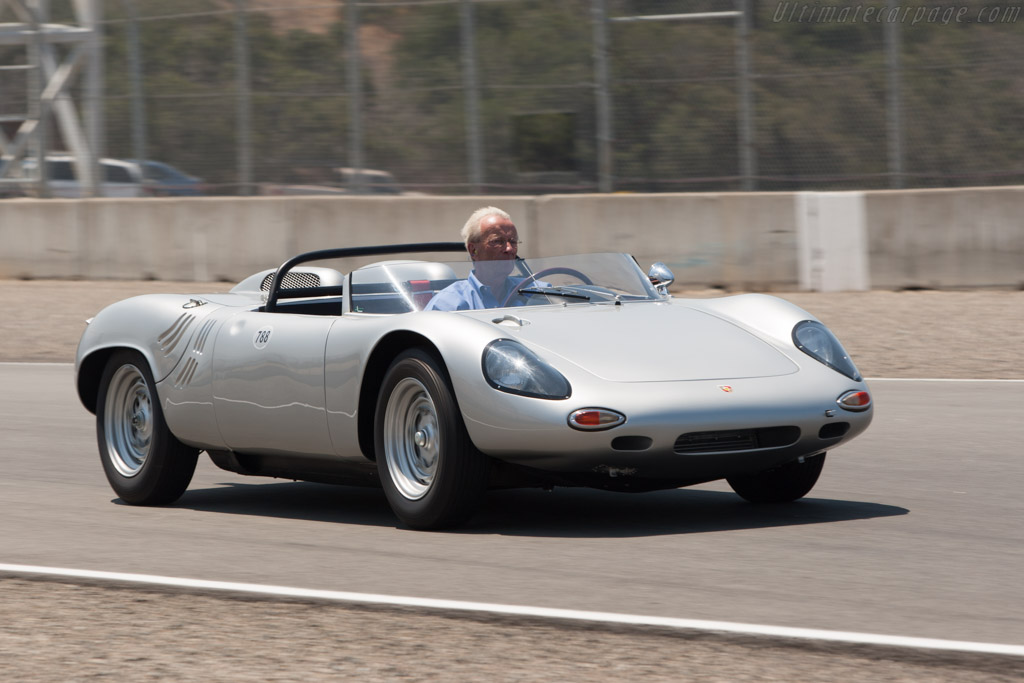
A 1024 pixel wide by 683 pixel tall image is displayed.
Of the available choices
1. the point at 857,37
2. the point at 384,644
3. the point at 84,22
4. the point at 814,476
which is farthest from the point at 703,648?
the point at 84,22

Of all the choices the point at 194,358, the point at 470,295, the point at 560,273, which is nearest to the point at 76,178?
the point at 194,358

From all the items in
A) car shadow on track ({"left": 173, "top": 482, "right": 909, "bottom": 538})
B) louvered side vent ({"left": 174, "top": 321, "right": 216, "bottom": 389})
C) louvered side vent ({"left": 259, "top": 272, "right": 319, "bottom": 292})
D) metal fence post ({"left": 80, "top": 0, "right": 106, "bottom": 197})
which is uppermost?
metal fence post ({"left": 80, "top": 0, "right": 106, "bottom": 197})

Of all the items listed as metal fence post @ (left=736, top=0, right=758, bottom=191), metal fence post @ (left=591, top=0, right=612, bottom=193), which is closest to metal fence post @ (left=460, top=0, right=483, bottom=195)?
metal fence post @ (left=591, top=0, right=612, bottom=193)

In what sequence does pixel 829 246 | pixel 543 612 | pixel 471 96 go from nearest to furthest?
pixel 543 612 < pixel 829 246 < pixel 471 96

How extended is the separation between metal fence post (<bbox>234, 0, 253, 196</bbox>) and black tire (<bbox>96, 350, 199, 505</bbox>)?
41.9 feet

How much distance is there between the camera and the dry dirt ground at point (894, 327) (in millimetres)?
12391

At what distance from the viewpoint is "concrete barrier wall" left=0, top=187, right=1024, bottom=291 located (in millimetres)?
15750

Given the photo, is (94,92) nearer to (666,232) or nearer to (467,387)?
(666,232)

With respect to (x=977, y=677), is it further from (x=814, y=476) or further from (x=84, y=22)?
(x=84, y=22)

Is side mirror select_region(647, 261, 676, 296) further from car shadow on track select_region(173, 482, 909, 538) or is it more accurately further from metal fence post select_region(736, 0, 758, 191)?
metal fence post select_region(736, 0, 758, 191)

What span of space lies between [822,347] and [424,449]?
1.65 metres

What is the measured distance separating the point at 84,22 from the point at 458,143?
711 centimetres

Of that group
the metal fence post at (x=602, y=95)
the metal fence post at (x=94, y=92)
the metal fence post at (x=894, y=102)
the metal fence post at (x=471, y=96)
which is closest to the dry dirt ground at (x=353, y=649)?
the metal fence post at (x=894, y=102)

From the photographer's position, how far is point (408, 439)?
6262 mm
